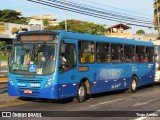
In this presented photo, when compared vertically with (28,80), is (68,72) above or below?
above

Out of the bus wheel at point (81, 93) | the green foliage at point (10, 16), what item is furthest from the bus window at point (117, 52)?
the green foliage at point (10, 16)

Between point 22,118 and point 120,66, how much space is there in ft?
29.8

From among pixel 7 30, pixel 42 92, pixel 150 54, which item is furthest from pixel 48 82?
pixel 7 30

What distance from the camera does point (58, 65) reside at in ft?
47.5

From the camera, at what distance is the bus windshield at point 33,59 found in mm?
14483

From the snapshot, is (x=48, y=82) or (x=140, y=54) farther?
(x=140, y=54)

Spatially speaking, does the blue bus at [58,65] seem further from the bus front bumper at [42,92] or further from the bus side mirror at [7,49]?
the bus side mirror at [7,49]

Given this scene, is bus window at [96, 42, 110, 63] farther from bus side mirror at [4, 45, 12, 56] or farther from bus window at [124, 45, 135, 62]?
bus side mirror at [4, 45, 12, 56]

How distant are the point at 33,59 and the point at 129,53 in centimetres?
733

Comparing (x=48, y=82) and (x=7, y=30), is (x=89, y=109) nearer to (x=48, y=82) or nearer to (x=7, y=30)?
(x=48, y=82)

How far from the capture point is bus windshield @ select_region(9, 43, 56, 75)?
1448 cm

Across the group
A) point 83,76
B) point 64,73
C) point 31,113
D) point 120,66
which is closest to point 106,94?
point 120,66

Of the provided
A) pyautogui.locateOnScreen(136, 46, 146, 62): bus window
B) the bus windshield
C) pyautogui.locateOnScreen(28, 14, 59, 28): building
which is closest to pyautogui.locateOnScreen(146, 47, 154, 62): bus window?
pyautogui.locateOnScreen(136, 46, 146, 62): bus window

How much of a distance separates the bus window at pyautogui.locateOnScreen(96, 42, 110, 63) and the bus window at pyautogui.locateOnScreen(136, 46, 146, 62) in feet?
12.5
